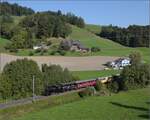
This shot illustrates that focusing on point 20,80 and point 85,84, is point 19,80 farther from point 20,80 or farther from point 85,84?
point 85,84

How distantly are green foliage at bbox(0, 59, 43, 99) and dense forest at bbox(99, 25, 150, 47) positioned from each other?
224ft

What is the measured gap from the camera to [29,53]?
4513 inches

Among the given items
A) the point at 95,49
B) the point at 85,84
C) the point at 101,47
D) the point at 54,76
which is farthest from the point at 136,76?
the point at 101,47

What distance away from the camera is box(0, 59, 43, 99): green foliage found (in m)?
56.8

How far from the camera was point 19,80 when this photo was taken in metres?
57.5

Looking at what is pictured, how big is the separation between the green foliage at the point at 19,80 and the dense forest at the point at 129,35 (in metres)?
68.3

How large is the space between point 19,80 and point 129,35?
3695 inches

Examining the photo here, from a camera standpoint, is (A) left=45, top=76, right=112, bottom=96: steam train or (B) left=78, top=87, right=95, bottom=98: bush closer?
(B) left=78, top=87, right=95, bottom=98: bush

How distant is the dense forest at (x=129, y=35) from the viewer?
134 metres

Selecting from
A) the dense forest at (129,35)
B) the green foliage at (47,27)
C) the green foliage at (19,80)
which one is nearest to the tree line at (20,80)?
the green foliage at (19,80)

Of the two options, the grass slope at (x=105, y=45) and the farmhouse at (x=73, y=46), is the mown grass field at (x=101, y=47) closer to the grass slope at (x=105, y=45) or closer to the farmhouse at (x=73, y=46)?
the grass slope at (x=105, y=45)

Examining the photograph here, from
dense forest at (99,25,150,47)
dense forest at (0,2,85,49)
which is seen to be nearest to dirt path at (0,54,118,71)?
dense forest at (99,25,150,47)

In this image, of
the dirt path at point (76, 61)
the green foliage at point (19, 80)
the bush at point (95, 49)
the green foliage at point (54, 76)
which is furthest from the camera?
the bush at point (95, 49)

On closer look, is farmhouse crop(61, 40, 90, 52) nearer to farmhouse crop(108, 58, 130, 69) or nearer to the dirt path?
the dirt path
